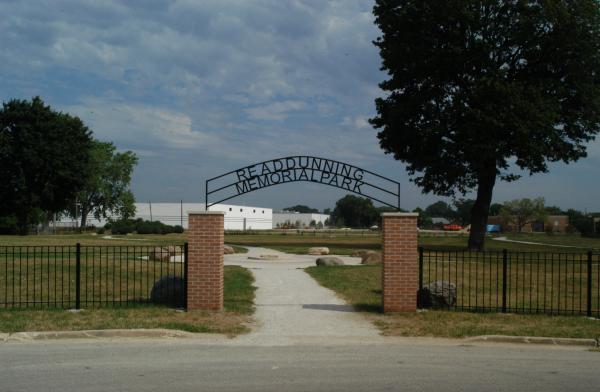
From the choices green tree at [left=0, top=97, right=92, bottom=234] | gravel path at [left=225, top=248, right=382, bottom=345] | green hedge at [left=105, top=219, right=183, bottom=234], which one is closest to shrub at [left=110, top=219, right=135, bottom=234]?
green hedge at [left=105, top=219, right=183, bottom=234]

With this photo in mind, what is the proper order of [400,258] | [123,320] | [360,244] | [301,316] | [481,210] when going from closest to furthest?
[123,320]
[301,316]
[400,258]
[481,210]
[360,244]

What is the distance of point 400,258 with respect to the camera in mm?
12016

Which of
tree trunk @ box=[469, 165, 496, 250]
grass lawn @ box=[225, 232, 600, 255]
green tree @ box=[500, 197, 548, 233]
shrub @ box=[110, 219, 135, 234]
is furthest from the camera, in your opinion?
green tree @ box=[500, 197, 548, 233]

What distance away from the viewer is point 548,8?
28.6 m

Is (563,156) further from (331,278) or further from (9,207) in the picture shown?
(9,207)

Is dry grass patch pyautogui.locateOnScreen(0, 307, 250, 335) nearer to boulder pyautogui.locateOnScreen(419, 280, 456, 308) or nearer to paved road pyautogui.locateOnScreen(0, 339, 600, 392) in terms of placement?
paved road pyautogui.locateOnScreen(0, 339, 600, 392)

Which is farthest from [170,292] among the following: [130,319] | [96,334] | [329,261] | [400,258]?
[329,261]

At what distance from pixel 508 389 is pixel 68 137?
1907 inches

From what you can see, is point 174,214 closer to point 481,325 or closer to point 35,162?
point 35,162

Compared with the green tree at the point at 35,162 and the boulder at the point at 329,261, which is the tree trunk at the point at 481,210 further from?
the green tree at the point at 35,162

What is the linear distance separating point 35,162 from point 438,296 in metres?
41.7

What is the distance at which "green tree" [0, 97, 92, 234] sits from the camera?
46.5 m

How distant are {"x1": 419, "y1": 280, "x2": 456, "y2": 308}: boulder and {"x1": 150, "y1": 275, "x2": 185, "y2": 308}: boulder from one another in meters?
5.15

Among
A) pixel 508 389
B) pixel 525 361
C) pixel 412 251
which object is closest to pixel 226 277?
pixel 412 251
